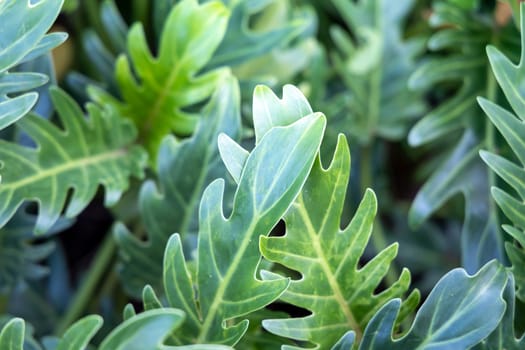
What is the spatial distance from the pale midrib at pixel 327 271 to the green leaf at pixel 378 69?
39 cm

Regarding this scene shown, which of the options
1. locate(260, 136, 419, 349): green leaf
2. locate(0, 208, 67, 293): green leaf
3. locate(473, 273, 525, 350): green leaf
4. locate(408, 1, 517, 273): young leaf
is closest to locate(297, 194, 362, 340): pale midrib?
locate(260, 136, 419, 349): green leaf

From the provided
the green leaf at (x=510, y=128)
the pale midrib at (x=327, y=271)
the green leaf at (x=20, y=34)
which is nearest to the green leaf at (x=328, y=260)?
the pale midrib at (x=327, y=271)

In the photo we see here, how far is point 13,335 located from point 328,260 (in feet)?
0.76

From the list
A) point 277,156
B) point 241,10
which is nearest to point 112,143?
point 241,10

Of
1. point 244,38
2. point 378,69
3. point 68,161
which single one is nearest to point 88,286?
point 68,161

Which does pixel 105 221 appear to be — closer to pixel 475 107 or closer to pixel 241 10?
pixel 241 10

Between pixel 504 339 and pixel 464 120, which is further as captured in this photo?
pixel 464 120

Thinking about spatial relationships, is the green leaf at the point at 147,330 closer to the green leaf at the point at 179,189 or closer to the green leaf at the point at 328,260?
the green leaf at the point at 328,260

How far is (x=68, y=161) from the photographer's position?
704 millimetres

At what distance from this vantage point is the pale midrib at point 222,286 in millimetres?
509

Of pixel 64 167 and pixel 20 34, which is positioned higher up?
pixel 20 34

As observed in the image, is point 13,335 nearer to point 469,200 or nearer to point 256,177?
point 256,177

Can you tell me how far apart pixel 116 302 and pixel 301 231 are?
19.6 inches

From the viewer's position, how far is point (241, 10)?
78cm
